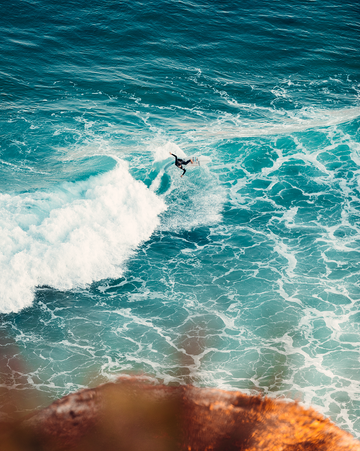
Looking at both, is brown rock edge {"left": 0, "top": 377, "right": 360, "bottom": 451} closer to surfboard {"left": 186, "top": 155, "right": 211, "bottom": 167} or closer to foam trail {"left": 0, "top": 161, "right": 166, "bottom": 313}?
foam trail {"left": 0, "top": 161, "right": 166, "bottom": 313}

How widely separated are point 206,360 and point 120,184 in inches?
636

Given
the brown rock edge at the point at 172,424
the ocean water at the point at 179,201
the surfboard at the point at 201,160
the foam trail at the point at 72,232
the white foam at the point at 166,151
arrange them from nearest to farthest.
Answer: the brown rock edge at the point at 172,424
the ocean water at the point at 179,201
the foam trail at the point at 72,232
the white foam at the point at 166,151
the surfboard at the point at 201,160

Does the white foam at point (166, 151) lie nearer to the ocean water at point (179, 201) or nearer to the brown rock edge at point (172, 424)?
the ocean water at point (179, 201)

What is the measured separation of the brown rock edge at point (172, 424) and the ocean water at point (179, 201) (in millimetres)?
719

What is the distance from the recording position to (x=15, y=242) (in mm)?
25219

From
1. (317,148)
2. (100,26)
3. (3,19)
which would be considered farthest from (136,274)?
(3,19)

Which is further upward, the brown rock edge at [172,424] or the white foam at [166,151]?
the white foam at [166,151]

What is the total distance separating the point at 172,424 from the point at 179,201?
17.8 metres

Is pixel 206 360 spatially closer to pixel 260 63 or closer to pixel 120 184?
pixel 120 184

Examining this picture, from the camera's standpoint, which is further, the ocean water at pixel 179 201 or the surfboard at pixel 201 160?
the surfboard at pixel 201 160

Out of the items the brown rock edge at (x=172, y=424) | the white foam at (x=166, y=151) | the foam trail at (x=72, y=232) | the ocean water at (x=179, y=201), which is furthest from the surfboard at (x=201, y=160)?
the brown rock edge at (x=172, y=424)

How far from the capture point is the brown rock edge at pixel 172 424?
1564 cm

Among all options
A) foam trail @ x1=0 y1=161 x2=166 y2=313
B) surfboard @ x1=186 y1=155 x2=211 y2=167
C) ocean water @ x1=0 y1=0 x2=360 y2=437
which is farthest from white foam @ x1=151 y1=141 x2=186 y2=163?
foam trail @ x1=0 y1=161 x2=166 y2=313

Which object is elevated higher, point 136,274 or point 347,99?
point 347,99
